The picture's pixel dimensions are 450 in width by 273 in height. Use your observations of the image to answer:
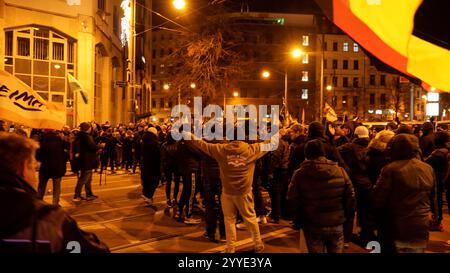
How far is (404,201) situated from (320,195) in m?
0.89

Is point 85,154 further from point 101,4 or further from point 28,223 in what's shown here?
point 101,4

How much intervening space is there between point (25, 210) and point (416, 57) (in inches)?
90.0

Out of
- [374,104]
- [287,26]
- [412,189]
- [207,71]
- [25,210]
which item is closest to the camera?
[25,210]

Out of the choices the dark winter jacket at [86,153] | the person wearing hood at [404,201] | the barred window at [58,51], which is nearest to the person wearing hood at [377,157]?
the person wearing hood at [404,201]

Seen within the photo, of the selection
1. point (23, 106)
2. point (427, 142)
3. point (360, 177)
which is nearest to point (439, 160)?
point (427, 142)

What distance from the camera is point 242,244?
24.5 ft

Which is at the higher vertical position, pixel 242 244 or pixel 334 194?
pixel 334 194

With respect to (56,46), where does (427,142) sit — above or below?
below

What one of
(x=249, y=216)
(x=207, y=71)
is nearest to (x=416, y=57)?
(x=249, y=216)

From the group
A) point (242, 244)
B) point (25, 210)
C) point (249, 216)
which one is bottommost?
point (242, 244)

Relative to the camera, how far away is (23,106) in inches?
258

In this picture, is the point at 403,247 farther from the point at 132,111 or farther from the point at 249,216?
the point at 132,111

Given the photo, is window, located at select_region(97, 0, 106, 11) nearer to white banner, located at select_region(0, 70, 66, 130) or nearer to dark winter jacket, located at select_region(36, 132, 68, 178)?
dark winter jacket, located at select_region(36, 132, 68, 178)

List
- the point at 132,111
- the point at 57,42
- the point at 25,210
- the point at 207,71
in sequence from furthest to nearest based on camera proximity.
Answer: the point at 207,71 < the point at 57,42 < the point at 132,111 < the point at 25,210
